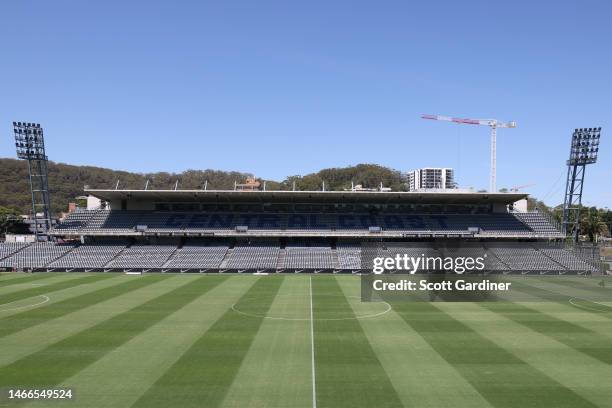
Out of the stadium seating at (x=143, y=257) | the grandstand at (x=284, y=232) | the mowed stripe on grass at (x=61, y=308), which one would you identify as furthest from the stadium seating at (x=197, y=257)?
the mowed stripe on grass at (x=61, y=308)

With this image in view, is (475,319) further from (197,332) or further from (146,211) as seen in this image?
(146,211)

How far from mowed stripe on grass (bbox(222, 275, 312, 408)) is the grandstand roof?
2794 centimetres

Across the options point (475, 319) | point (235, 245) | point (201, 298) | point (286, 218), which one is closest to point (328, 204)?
point (286, 218)

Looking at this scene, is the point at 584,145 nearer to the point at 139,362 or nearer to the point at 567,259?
the point at 567,259

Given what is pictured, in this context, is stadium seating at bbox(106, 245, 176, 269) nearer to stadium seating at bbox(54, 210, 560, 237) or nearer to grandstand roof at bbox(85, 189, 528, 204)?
stadium seating at bbox(54, 210, 560, 237)

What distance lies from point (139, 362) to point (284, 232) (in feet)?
122

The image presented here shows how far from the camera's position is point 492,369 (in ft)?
56.4

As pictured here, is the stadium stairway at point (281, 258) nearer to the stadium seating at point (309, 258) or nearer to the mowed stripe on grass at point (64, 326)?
the stadium seating at point (309, 258)

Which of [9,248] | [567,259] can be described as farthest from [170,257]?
[567,259]

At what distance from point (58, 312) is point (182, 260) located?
24.4 meters

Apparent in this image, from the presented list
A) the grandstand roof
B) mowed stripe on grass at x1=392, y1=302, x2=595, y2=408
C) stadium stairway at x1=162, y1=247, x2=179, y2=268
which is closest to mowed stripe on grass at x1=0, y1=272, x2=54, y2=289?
stadium stairway at x1=162, y1=247, x2=179, y2=268

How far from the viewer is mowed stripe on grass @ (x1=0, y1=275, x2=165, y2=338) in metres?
23.9

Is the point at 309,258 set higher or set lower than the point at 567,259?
lower

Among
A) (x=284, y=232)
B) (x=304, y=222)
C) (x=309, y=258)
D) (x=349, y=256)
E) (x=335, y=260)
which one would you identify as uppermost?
(x=304, y=222)
